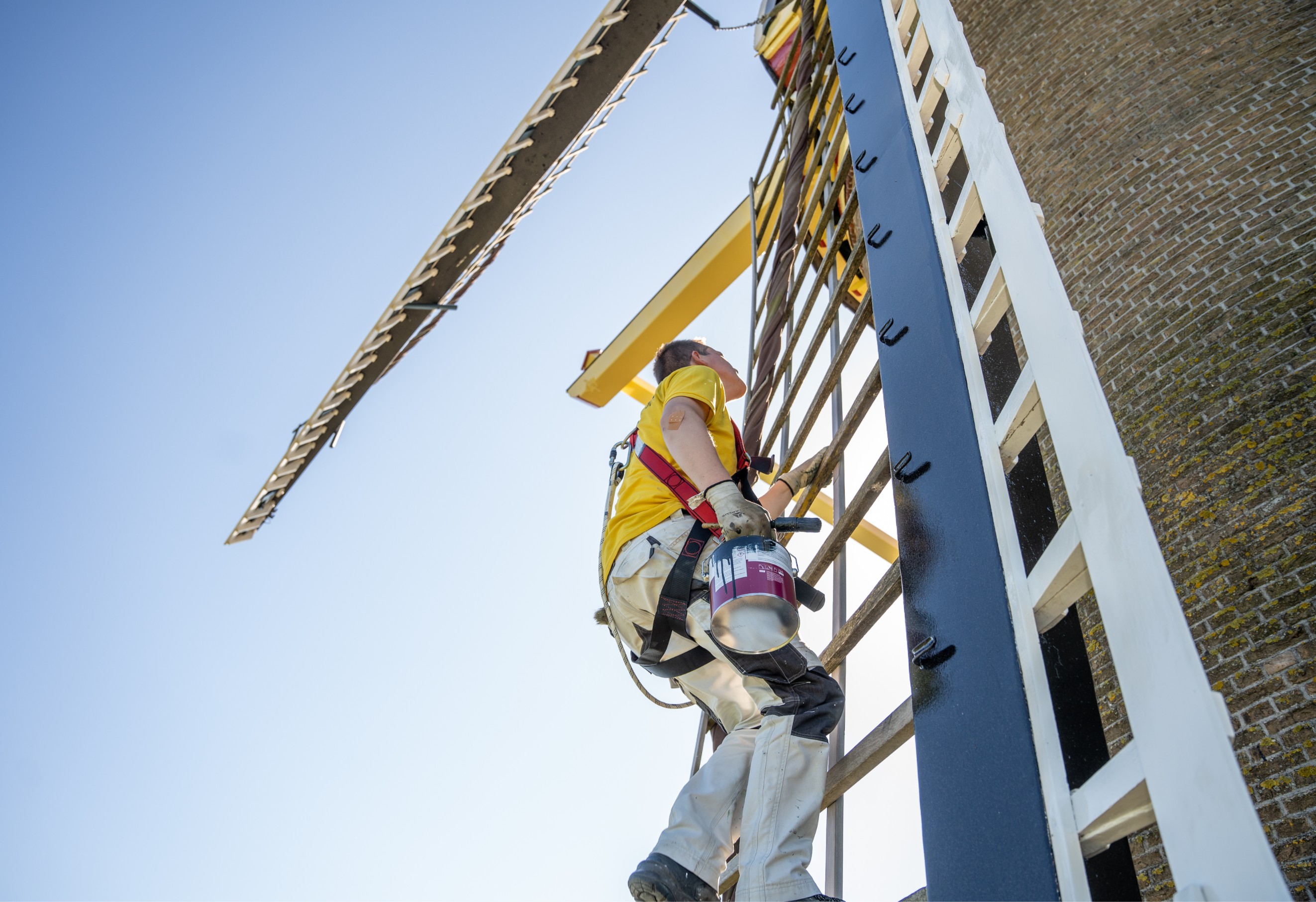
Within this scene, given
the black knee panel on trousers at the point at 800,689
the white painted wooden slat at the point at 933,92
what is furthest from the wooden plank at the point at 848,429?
the black knee panel on trousers at the point at 800,689

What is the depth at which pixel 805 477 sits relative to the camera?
10.4 ft

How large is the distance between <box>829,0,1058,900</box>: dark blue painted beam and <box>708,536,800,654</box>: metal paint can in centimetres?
28

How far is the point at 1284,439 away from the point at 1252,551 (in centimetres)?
39

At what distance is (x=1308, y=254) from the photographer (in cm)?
350

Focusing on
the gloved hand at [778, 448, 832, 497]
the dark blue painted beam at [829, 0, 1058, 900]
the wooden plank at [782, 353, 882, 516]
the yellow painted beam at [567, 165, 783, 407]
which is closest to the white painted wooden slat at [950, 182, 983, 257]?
the dark blue painted beam at [829, 0, 1058, 900]

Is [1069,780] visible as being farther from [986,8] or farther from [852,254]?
[986,8]

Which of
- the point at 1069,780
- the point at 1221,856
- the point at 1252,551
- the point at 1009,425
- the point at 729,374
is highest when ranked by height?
the point at 729,374

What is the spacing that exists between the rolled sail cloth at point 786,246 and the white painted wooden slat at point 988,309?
1618 mm

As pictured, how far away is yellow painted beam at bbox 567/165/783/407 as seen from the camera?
722 centimetres

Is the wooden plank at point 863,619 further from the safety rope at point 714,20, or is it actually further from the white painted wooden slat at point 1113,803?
the safety rope at point 714,20

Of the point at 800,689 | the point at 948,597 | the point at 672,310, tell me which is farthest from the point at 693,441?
the point at 672,310

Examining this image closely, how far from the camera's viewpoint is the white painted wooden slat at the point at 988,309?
6.48 feet

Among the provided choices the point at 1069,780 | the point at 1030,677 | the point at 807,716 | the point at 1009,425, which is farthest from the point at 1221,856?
the point at 807,716

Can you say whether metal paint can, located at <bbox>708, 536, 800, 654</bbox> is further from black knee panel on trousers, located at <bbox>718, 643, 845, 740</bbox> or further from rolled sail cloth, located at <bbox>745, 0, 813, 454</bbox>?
rolled sail cloth, located at <bbox>745, 0, 813, 454</bbox>
